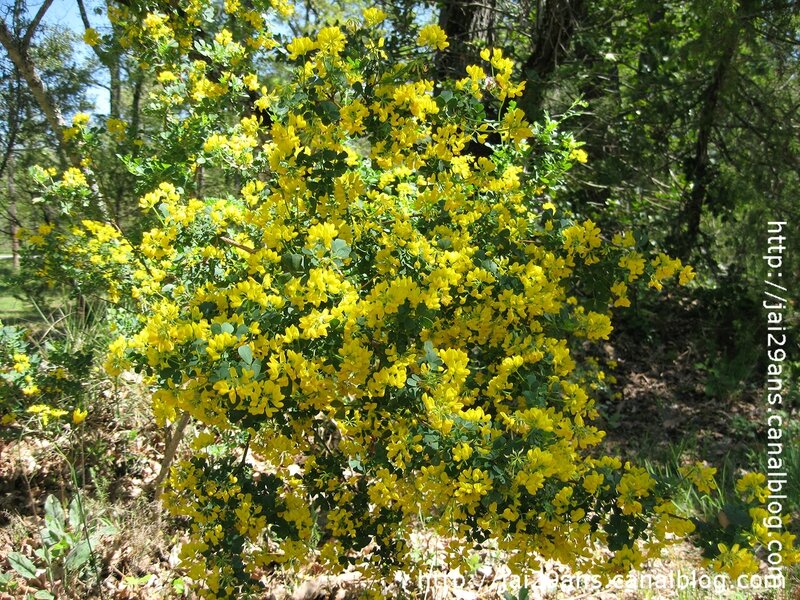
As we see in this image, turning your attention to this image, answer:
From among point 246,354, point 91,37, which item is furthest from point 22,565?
point 91,37

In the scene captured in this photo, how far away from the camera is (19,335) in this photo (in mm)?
2758

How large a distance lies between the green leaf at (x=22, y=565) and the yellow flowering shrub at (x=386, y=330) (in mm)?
994

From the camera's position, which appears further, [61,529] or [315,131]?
[61,529]

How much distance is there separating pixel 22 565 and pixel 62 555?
139mm

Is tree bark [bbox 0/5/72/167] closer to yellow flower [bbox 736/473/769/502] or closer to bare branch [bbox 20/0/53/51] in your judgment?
bare branch [bbox 20/0/53/51]

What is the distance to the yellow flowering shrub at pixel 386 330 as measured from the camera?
1504 millimetres

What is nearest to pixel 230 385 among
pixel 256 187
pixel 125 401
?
pixel 256 187

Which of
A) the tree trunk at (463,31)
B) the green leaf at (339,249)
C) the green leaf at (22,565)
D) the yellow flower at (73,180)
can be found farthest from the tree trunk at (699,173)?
the green leaf at (22,565)

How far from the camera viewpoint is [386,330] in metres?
1.68

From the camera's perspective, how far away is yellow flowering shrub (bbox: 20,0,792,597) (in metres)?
1.50

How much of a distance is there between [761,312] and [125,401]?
478 cm

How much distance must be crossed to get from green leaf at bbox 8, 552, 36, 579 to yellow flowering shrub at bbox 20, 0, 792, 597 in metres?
0.99

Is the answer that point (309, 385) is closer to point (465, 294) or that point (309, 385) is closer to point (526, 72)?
point (465, 294)

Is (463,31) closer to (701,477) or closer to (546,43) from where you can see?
(546,43)
